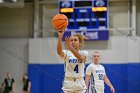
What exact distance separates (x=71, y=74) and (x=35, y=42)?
10.9 meters

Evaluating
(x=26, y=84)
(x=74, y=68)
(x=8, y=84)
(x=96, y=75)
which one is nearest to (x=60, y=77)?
(x=26, y=84)

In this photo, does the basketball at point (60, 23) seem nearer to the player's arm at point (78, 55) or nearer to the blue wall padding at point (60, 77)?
the player's arm at point (78, 55)

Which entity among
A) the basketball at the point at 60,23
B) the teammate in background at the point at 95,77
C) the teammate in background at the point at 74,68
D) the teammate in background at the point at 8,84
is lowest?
the teammate in background at the point at 8,84

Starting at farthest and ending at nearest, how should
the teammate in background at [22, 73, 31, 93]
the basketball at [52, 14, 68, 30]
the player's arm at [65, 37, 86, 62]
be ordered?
the teammate in background at [22, 73, 31, 93]
the basketball at [52, 14, 68, 30]
the player's arm at [65, 37, 86, 62]

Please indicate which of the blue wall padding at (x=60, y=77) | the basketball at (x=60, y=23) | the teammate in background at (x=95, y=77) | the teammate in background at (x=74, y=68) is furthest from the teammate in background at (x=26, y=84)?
the basketball at (x=60, y=23)

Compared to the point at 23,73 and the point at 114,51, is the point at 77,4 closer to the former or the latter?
the point at 114,51

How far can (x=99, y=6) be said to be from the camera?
14430mm

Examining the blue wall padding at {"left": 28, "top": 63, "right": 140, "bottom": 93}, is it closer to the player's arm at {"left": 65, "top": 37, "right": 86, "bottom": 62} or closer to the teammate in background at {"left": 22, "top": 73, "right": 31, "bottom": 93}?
the teammate in background at {"left": 22, "top": 73, "right": 31, "bottom": 93}

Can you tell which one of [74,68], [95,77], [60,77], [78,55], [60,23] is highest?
[60,23]

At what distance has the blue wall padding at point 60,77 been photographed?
49.1 feet

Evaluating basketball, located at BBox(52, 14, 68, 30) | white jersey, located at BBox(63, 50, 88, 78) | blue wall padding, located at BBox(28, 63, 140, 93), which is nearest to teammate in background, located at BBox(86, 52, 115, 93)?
white jersey, located at BBox(63, 50, 88, 78)

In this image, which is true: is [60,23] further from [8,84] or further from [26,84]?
[8,84]

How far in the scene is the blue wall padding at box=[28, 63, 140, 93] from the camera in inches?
589

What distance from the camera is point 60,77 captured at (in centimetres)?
1552
